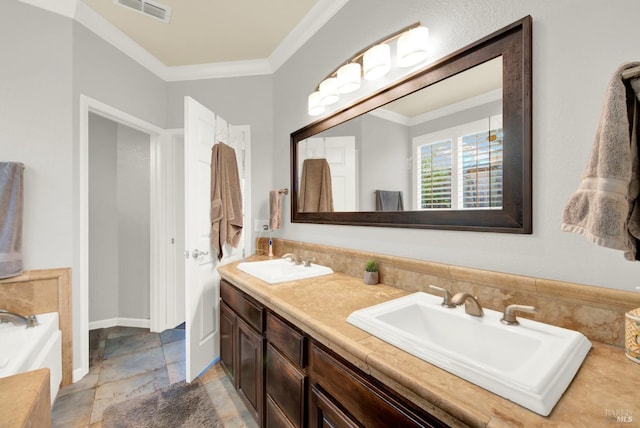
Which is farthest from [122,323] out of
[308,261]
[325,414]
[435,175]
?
[435,175]

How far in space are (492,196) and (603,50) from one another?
0.51m

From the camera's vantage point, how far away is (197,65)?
8.68ft

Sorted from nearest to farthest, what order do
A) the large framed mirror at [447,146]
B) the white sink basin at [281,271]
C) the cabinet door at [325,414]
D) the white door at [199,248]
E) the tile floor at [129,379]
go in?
the cabinet door at [325,414] < the large framed mirror at [447,146] < the white sink basin at [281,271] < the tile floor at [129,379] < the white door at [199,248]

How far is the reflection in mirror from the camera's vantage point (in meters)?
1.03

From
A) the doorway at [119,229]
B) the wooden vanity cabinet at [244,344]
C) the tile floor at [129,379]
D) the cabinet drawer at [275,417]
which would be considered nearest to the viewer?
the cabinet drawer at [275,417]

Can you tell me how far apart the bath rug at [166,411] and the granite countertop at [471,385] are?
1.16 m

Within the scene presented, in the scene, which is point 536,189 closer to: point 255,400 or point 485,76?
point 485,76

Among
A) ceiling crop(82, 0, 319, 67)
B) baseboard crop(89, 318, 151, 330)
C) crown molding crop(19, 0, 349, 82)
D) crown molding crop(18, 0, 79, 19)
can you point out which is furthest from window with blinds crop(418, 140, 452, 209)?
baseboard crop(89, 318, 151, 330)

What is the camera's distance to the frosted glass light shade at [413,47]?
1.19 metres

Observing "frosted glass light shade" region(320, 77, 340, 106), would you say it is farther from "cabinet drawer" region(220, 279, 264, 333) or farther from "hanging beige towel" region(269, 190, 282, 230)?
"cabinet drawer" region(220, 279, 264, 333)

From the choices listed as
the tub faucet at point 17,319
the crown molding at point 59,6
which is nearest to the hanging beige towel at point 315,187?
the tub faucet at point 17,319

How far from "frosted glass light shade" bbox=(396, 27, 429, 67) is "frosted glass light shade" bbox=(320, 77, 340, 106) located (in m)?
0.50

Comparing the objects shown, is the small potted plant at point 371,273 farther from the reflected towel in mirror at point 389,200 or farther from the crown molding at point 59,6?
the crown molding at point 59,6

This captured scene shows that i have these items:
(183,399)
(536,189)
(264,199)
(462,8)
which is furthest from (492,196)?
(183,399)
